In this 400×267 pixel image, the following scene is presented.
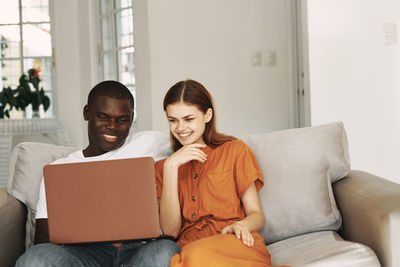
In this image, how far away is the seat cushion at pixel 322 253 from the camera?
3.86ft

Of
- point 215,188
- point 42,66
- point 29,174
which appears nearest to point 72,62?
point 42,66

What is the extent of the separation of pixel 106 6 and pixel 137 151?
2.63 m

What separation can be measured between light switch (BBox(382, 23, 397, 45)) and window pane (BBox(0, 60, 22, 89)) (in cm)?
320

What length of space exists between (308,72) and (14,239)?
1.56 metres

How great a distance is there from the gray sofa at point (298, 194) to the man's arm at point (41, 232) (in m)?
0.12

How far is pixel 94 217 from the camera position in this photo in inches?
43.5

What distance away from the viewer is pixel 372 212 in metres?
1.28

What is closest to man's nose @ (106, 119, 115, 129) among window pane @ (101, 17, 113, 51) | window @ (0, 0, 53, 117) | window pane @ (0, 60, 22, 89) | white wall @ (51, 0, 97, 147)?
window pane @ (101, 17, 113, 51)

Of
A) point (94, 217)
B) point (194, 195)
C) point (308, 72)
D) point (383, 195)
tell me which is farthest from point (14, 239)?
point (308, 72)

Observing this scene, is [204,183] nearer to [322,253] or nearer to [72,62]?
[322,253]

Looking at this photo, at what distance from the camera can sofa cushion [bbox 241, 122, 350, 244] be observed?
1.48 metres

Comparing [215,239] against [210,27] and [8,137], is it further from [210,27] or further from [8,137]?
[8,137]

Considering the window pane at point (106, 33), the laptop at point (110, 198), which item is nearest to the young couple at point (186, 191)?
the laptop at point (110, 198)

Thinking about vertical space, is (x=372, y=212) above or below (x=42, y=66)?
below
